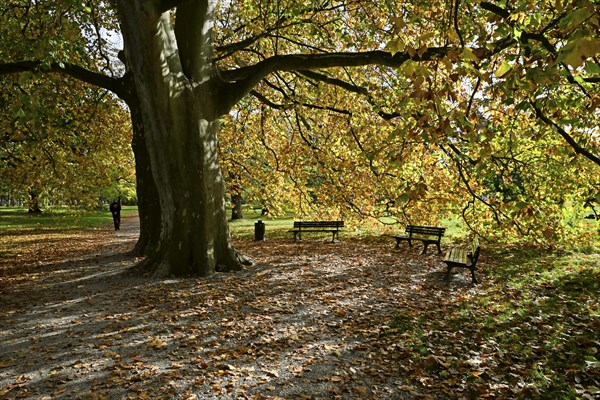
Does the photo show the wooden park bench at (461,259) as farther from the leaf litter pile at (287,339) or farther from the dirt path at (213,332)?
the dirt path at (213,332)

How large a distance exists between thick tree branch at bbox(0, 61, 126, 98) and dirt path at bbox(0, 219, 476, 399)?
4571 mm

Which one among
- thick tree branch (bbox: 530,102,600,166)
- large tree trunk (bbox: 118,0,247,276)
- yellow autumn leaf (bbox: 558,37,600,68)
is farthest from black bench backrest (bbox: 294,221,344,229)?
yellow autumn leaf (bbox: 558,37,600,68)

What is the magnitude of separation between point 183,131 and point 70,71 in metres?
3.63

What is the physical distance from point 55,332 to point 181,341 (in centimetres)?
209

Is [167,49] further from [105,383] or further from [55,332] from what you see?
[105,383]

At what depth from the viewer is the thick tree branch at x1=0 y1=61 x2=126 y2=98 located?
28.1 ft

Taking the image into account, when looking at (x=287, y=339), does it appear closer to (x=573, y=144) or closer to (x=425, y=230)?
(x=573, y=144)

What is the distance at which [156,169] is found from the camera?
880cm

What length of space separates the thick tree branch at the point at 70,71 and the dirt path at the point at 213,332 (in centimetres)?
457

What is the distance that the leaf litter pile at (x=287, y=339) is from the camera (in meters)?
4.28

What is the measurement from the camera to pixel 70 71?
9641 mm

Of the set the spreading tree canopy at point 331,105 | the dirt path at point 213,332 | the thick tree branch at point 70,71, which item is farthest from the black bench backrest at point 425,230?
the thick tree branch at point 70,71

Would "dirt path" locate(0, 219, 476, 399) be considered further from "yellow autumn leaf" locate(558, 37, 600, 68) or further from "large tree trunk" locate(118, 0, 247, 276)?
"yellow autumn leaf" locate(558, 37, 600, 68)

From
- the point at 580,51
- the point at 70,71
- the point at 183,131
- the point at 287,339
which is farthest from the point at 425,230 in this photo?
the point at 580,51
